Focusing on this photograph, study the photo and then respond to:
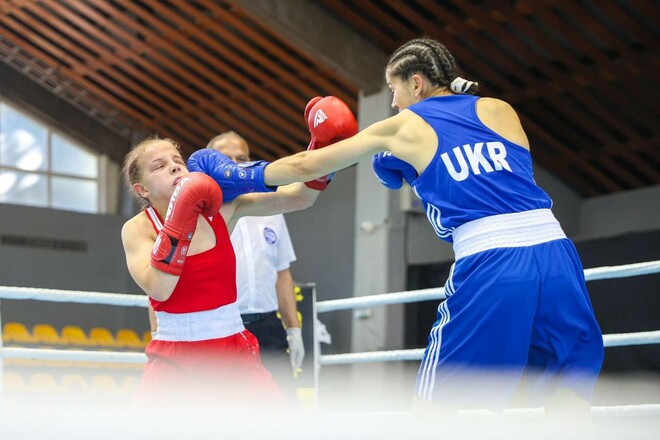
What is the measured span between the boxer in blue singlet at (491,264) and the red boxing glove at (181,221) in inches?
14.4

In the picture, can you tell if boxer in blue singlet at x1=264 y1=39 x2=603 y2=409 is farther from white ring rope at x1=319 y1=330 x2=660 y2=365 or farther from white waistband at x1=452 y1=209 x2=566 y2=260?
white ring rope at x1=319 y1=330 x2=660 y2=365

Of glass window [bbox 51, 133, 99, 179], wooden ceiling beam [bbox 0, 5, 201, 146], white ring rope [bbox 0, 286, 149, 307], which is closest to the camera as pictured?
white ring rope [bbox 0, 286, 149, 307]

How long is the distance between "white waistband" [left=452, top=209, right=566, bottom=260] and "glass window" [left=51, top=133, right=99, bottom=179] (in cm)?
962

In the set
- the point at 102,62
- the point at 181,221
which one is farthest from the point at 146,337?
the point at 181,221

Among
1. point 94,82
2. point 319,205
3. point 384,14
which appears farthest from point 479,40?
point 94,82

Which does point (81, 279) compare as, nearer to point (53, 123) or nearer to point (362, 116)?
point (53, 123)

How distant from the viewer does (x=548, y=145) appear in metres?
8.84

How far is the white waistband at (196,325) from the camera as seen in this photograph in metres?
2.23

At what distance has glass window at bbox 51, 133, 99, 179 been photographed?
1083 centimetres

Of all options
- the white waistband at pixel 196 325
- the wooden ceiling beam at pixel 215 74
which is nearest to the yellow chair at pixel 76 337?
the wooden ceiling beam at pixel 215 74

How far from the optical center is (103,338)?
9.77 meters

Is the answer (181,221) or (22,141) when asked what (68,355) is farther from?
(22,141)

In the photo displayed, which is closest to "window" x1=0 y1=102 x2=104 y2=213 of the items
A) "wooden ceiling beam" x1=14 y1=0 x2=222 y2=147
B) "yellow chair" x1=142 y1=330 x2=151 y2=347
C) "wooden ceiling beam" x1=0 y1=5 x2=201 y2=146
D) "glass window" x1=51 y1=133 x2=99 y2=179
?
"glass window" x1=51 y1=133 x2=99 y2=179

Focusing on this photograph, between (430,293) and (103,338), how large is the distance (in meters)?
7.47
